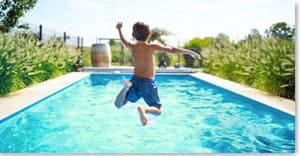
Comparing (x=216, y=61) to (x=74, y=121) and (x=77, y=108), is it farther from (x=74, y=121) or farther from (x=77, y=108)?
(x=74, y=121)

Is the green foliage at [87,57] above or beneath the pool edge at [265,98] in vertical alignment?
above

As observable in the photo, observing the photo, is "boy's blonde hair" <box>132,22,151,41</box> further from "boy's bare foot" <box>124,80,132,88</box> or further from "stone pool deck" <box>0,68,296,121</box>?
"stone pool deck" <box>0,68,296,121</box>

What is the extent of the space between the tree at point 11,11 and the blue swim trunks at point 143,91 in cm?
291

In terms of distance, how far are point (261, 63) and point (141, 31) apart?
15.4 ft

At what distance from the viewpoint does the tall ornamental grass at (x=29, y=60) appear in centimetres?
717

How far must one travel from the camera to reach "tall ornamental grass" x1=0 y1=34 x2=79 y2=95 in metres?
7.17

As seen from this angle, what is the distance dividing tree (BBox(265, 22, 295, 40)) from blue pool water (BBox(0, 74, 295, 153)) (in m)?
1.09

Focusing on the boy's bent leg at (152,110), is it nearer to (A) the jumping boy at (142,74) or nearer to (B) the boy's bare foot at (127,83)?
(A) the jumping boy at (142,74)

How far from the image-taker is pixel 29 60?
9.12 m

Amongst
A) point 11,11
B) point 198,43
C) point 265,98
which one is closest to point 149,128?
point 265,98

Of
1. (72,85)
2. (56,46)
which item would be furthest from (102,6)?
(56,46)

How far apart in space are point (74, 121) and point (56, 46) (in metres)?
5.25

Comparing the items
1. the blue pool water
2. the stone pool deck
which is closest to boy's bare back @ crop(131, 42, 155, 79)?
the blue pool water

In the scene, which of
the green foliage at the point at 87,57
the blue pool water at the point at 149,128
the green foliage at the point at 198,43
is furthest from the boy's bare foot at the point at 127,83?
the green foliage at the point at 87,57
